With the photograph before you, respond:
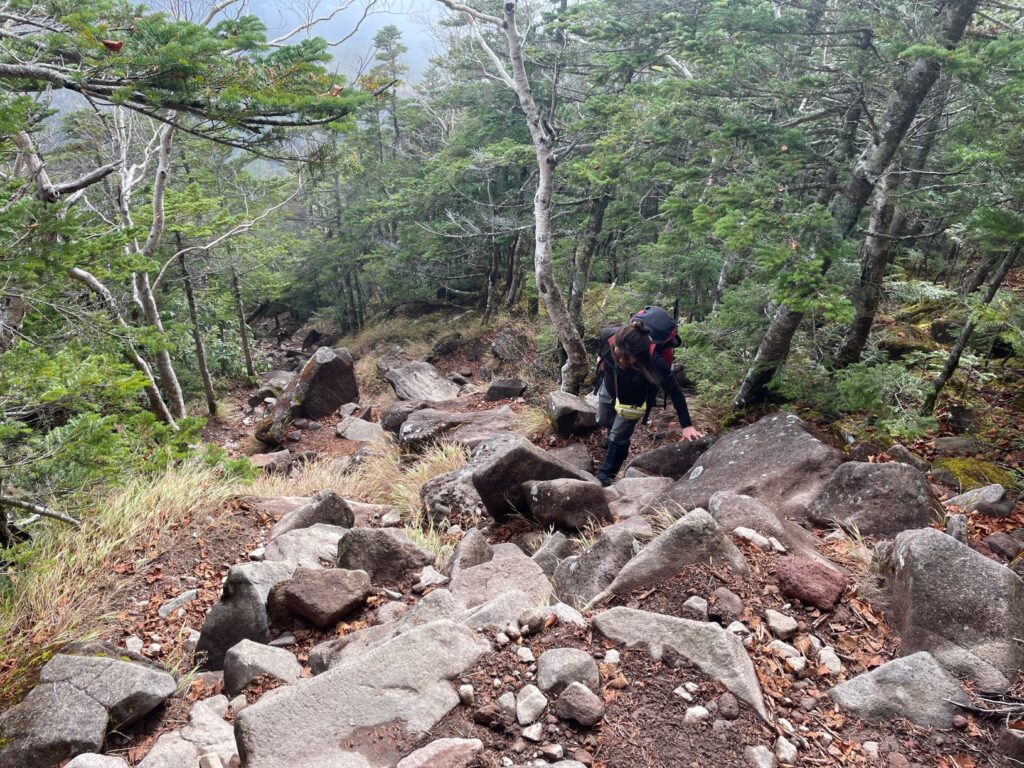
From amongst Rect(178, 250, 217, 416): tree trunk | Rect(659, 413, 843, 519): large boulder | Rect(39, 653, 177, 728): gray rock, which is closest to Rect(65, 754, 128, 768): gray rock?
Rect(39, 653, 177, 728): gray rock

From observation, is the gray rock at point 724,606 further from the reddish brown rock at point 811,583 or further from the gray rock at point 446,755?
the gray rock at point 446,755

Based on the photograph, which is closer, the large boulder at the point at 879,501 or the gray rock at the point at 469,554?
the large boulder at the point at 879,501

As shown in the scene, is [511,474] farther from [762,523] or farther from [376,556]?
[762,523]

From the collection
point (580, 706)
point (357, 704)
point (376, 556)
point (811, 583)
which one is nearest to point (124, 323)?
point (376, 556)

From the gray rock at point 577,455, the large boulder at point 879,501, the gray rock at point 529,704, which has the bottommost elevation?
the gray rock at point 577,455

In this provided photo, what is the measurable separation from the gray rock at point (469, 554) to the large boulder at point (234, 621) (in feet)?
4.74

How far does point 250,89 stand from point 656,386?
4.77 meters

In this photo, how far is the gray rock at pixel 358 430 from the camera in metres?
13.5

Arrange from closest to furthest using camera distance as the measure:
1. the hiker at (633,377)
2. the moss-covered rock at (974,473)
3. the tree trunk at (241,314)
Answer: the moss-covered rock at (974,473) < the hiker at (633,377) < the tree trunk at (241,314)

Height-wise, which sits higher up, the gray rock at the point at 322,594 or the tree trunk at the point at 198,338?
the gray rock at the point at 322,594

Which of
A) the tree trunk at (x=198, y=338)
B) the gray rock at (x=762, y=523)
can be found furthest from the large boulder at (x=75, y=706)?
the tree trunk at (x=198, y=338)

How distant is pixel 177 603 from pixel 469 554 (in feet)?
7.41

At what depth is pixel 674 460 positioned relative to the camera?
25.1ft

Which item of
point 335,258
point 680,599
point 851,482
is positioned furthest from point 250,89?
point 335,258
